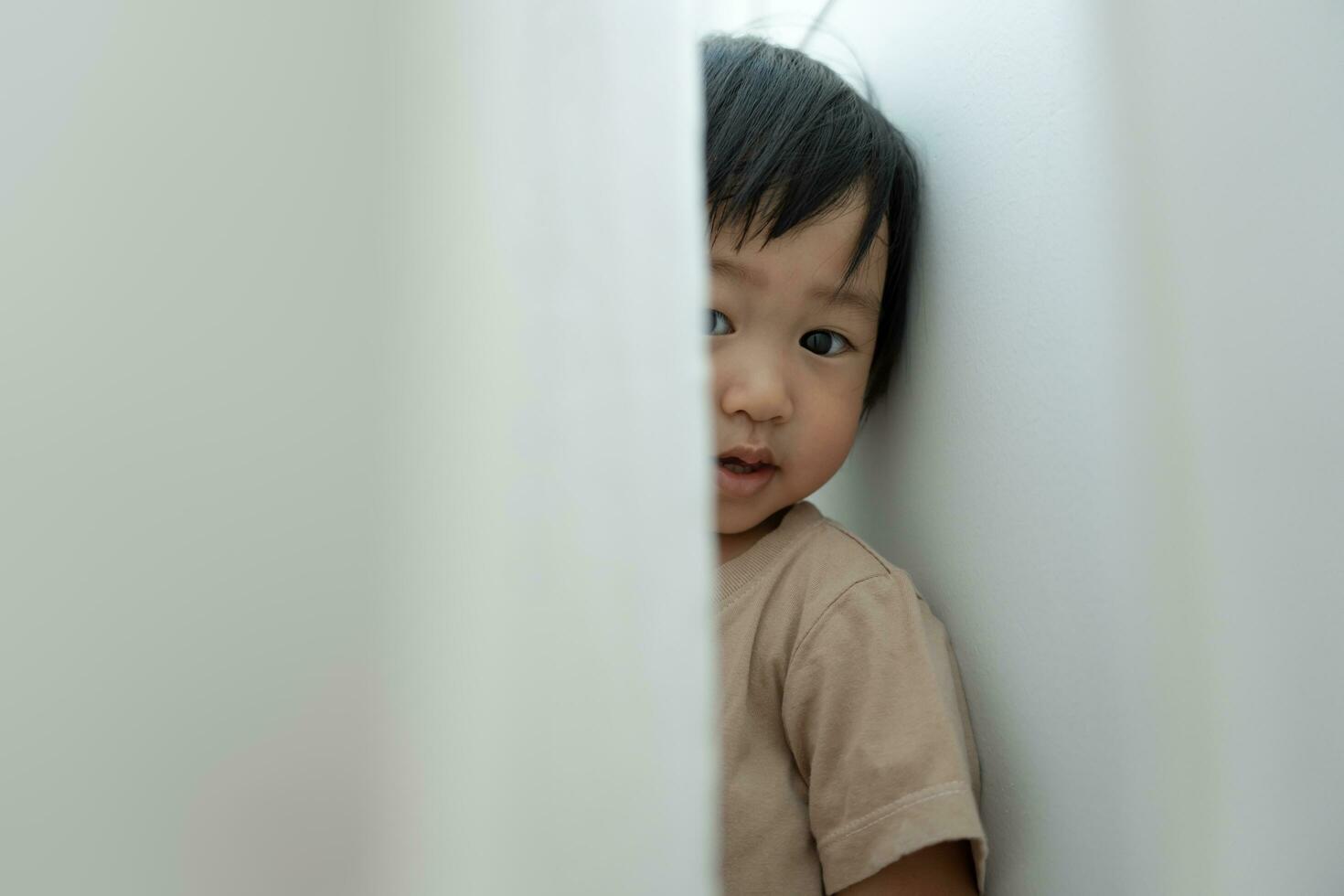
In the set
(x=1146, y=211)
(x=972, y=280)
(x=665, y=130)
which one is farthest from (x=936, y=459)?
(x=665, y=130)

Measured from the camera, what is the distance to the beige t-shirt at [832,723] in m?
0.56

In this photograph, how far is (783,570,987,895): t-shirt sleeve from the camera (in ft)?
1.82

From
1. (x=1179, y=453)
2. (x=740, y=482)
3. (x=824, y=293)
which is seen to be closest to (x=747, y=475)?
(x=740, y=482)

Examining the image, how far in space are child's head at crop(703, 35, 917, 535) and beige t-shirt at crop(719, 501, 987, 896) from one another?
0.07 metres

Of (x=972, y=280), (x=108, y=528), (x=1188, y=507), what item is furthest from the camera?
(x=972, y=280)

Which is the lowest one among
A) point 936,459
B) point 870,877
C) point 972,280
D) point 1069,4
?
point 870,877

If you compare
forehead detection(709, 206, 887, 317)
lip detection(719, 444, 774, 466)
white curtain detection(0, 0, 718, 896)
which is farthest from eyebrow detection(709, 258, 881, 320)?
white curtain detection(0, 0, 718, 896)

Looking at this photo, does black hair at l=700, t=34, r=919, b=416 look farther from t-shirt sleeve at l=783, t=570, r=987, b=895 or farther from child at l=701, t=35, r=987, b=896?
t-shirt sleeve at l=783, t=570, r=987, b=895

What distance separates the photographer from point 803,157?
0.70 meters

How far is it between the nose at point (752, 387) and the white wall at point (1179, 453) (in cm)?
15

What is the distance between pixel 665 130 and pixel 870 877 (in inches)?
17.0

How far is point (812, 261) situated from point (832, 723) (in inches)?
11.2

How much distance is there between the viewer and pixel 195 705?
0.73 ft

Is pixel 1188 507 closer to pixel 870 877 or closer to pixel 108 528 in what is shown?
pixel 870 877
